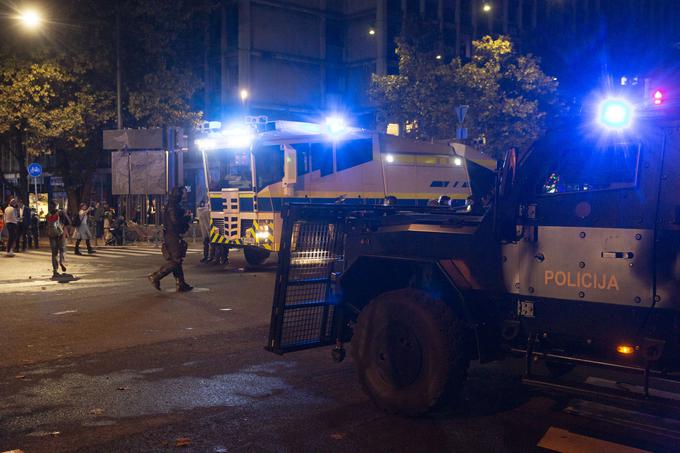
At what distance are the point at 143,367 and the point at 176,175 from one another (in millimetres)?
13280

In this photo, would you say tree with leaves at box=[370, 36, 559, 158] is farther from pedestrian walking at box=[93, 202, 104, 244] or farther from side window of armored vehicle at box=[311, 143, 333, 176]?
side window of armored vehicle at box=[311, 143, 333, 176]

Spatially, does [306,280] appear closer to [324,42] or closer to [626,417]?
[626,417]

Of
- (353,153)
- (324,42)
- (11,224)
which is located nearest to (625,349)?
(353,153)

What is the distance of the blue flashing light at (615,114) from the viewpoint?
15.9 feet

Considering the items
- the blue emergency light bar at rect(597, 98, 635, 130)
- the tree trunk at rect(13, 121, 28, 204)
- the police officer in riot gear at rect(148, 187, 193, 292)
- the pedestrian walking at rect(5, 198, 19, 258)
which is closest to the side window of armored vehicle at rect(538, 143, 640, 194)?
the blue emergency light bar at rect(597, 98, 635, 130)

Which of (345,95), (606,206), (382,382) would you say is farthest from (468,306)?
(345,95)

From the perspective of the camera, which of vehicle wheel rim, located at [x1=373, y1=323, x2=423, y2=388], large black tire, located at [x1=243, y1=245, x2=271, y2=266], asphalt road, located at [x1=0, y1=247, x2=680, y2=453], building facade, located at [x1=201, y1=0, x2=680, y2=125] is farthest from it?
building facade, located at [x1=201, y1=0, x2=680, y2=125]

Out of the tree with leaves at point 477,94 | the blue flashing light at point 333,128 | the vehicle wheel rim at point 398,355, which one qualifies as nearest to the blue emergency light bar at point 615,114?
the vehicle wheel rim at point 398,355

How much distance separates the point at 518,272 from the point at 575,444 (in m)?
1.25

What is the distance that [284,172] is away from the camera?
1645 centimetres

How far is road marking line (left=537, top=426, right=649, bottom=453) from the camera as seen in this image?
5016mm

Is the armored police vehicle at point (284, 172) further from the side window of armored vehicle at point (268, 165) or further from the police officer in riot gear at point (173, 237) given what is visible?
the police officer in riot gear at point (173, 237)

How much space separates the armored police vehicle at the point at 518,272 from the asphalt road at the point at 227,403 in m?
0.43

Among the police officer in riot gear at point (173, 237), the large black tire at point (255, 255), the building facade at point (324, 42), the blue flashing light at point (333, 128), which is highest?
the building facade at point (324, 42)
